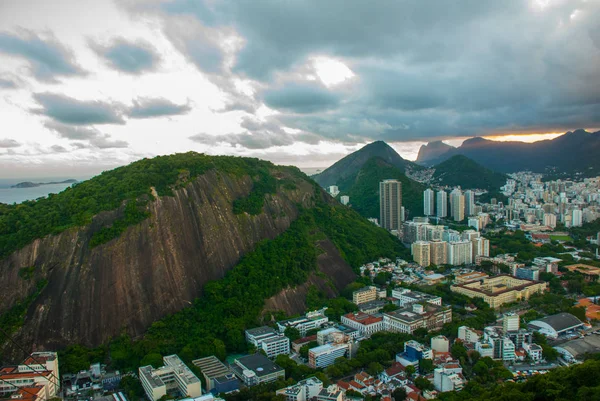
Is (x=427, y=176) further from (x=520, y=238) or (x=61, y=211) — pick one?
(x=61, y=211)

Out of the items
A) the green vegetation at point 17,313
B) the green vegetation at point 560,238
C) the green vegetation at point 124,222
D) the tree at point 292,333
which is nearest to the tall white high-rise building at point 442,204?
the green vegetation at point 560,238

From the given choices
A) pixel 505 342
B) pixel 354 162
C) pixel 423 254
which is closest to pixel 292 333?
pixel 505 342

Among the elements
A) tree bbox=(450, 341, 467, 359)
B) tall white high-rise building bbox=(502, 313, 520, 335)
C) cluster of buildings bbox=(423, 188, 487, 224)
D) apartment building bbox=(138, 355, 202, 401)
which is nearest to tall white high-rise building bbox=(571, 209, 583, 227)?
cluster of buildings bbox=(423, 188, 487, 224)

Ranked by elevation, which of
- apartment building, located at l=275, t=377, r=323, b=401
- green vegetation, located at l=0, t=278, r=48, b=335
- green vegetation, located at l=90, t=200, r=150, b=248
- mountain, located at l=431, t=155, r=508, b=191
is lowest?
apartment building, located at l=275, t=377, r=323, b=401

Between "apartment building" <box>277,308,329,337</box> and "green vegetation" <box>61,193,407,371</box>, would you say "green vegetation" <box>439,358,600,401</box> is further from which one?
"green vegetation" <box>61,193,407,371</box>

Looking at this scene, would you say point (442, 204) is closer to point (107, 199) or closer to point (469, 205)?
point (469, 205)
